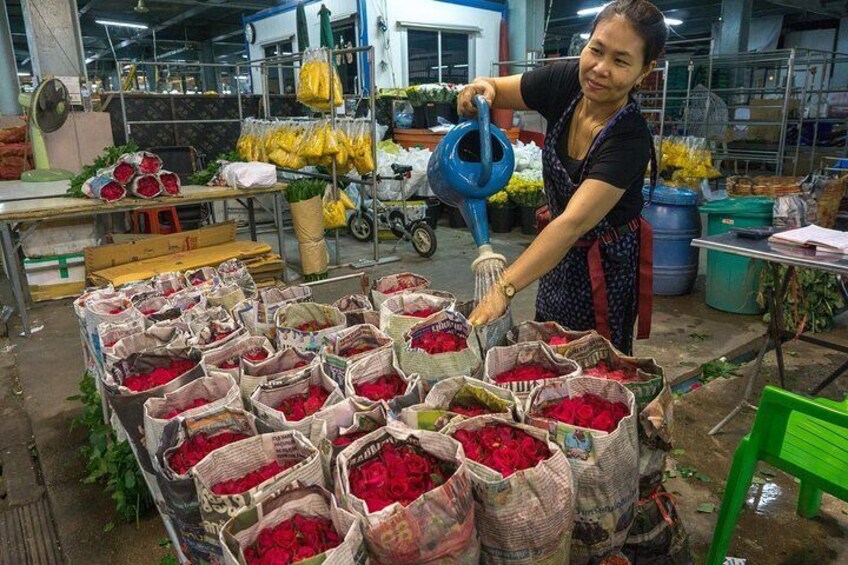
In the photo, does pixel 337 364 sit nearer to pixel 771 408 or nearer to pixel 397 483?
pixel 397 483

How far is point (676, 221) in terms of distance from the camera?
4.85 m

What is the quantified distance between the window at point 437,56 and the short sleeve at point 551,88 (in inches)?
368

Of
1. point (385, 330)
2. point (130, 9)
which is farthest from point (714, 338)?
point (130, 9)

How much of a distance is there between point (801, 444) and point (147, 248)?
15.2 feet

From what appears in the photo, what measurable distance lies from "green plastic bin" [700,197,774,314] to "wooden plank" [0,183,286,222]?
3694 mm

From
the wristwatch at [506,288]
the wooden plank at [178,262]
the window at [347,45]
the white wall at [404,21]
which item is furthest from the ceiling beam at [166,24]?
the wristwatch at [506,288]

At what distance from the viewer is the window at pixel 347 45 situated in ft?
33.7

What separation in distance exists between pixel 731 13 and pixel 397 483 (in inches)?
570

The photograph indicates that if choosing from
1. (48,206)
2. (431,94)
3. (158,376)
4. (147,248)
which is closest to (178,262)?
(147,248)

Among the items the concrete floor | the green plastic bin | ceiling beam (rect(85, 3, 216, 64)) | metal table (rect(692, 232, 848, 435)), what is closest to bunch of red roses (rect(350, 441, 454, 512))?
the concrete floor

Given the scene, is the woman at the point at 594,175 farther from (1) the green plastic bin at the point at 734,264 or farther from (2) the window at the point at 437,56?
(2) the window at the point at 437,56

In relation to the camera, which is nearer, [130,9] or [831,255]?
[831,255]

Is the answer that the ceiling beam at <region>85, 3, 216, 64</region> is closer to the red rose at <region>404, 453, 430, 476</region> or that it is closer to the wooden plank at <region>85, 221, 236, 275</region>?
the wooden plank at <region>85, 221, 236, 275</region>

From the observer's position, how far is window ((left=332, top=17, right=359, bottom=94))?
33.7 ft
